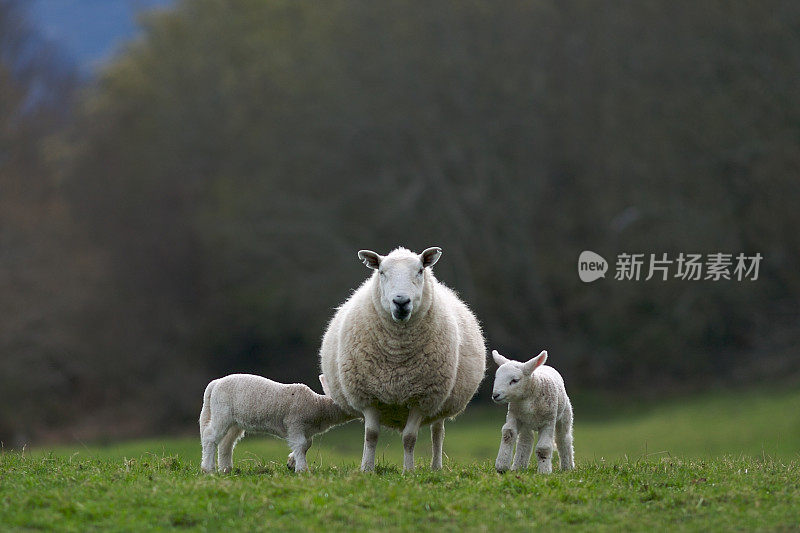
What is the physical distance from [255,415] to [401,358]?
149 cm

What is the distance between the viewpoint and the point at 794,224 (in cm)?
3120

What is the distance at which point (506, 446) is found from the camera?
10.1 m

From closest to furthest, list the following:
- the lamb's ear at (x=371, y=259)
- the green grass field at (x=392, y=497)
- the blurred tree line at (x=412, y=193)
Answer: the green grass field at (x=392, y=497), the lamb's ear at (x=371, y=259), the blurred tree line at (x=412, y=193)

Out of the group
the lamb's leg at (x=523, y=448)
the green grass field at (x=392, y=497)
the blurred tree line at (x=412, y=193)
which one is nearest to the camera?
the green grass field at (x=392, y=497)

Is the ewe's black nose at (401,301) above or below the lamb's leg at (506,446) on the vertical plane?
above

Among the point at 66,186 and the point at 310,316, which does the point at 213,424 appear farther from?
the point at 66,186

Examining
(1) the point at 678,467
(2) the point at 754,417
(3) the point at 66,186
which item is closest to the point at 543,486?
(1) the point at 678,467

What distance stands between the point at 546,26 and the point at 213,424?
28.8m

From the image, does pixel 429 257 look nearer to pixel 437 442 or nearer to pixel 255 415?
pixel 437 442

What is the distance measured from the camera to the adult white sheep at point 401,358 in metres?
10.2

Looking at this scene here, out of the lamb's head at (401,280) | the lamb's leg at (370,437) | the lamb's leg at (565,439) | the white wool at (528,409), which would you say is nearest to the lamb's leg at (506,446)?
the white wool at (528,409)

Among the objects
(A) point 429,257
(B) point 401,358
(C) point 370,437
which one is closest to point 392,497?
(C) point 370,437

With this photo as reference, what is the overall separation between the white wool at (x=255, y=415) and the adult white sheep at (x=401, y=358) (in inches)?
18.7

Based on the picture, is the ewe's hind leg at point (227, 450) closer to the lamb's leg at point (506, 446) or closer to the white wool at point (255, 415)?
the white wool at point (255, 415)
